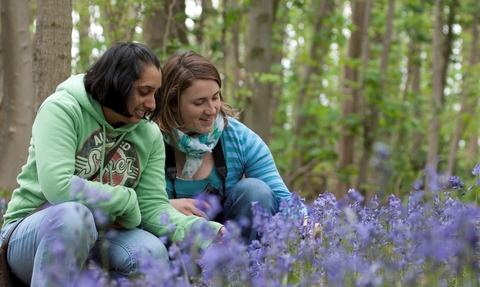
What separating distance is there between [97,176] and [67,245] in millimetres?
491

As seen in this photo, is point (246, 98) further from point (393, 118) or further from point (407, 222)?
point (407, 222)

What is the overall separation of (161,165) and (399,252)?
1404 millimetres

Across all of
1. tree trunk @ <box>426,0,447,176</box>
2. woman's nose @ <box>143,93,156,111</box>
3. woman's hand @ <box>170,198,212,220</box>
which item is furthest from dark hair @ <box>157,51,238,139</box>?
tree trunk @ <box>426,0,447,176</box>

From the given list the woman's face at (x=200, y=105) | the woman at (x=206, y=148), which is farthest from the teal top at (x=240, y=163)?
the woman's face at (x=200, y=105)

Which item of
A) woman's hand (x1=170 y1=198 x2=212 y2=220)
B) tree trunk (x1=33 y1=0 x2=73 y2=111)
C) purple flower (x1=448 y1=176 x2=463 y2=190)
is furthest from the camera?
tree trunk (x1=33 y1=0 x2=73 y2=111)

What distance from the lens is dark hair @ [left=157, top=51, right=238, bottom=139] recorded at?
3.46 metres

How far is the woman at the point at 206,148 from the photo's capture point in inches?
136

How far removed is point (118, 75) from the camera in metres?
2.89

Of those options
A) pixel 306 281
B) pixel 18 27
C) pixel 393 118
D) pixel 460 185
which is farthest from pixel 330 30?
pixel 306 281

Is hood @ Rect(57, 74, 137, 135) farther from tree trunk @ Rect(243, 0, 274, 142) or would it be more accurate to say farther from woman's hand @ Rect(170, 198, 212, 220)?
tree trunk @ Rect(243, 0, 274, 142)

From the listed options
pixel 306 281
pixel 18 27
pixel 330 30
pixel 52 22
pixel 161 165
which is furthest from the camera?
pixel 330 30

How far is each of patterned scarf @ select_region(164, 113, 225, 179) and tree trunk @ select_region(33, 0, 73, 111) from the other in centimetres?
140

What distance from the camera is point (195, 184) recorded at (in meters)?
3.68

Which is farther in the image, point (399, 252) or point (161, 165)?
point (161, 165)
